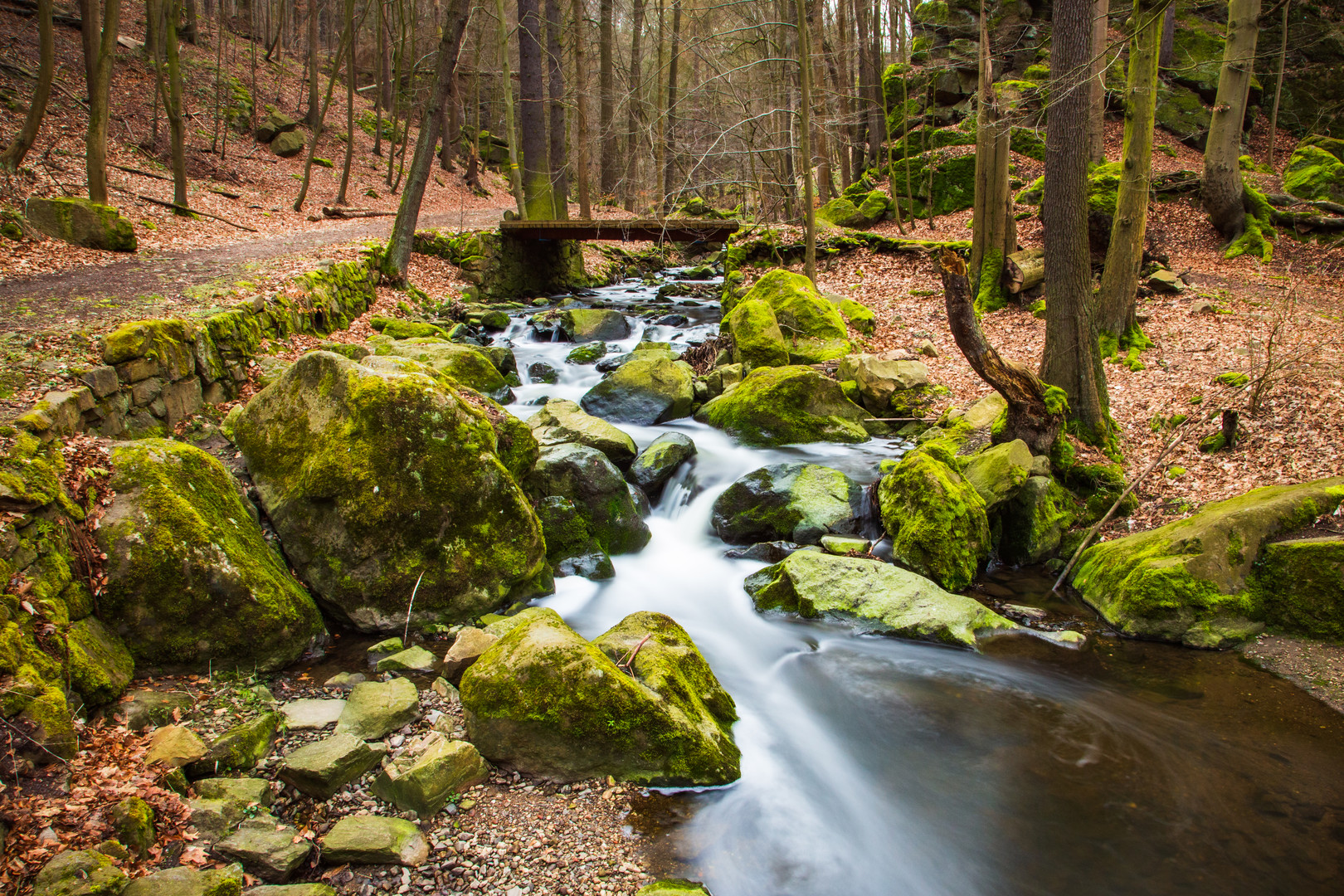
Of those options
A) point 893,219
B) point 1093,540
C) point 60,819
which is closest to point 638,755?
point 60,819

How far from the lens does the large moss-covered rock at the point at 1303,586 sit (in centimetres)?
538

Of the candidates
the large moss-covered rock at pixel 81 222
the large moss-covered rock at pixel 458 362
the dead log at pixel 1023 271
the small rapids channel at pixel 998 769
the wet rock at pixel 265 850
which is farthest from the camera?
the dead log at pixel 1023 271

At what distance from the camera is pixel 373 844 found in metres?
3.35

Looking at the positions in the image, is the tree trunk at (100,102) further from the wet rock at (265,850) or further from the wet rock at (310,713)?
the wet rock at (265,850)

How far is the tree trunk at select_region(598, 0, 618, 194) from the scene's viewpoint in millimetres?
24312

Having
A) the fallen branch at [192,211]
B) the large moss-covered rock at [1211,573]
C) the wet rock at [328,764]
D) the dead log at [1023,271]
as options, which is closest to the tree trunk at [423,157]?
the fallen branch at [192,211]

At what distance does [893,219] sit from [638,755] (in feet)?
63.2

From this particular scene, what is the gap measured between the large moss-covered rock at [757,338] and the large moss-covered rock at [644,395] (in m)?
1.30

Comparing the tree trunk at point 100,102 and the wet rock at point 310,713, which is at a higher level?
the tree trunk at point 100,102

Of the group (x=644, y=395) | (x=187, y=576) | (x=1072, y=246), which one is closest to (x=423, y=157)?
(x=644, y=395)

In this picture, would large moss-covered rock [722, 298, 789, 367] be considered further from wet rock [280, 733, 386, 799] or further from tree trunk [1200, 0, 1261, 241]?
tree trunk [1200, 0, 1261, 241]

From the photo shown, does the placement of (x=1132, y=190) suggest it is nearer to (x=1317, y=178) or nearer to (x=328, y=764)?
(x=1317, y=178)

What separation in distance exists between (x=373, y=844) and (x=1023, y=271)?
13367 millimetres

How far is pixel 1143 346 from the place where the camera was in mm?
10477
